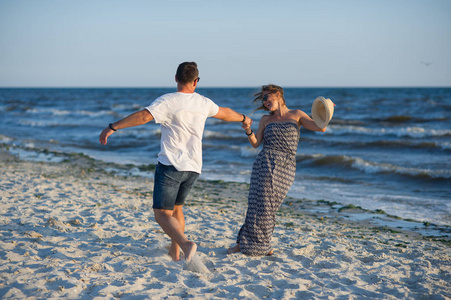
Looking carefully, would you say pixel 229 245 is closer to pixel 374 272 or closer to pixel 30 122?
pixel 374 272

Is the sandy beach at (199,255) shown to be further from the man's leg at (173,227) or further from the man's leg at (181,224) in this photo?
the man's leg at (173,227)

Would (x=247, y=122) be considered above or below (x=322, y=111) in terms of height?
below

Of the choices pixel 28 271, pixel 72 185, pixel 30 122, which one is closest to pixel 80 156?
pixel 72 185

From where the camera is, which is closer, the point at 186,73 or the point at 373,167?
the point at 186,73

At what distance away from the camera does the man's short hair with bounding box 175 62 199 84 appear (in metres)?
3.73

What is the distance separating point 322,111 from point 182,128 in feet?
4.99

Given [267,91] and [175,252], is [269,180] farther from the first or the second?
[175,252]

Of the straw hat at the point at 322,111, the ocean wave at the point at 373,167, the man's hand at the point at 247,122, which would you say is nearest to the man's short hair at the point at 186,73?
the man's hand at the point at 247,122

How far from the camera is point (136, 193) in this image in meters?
8.02

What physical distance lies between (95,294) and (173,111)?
1.67 m

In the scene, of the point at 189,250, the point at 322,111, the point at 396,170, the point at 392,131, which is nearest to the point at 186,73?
the point at 322,111

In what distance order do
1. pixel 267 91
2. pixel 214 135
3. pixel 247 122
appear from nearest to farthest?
pixel 247 122 < pixel 267 91 < pixel 214 135

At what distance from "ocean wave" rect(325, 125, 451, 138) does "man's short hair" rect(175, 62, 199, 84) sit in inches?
671

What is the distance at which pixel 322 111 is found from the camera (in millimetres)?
4273
